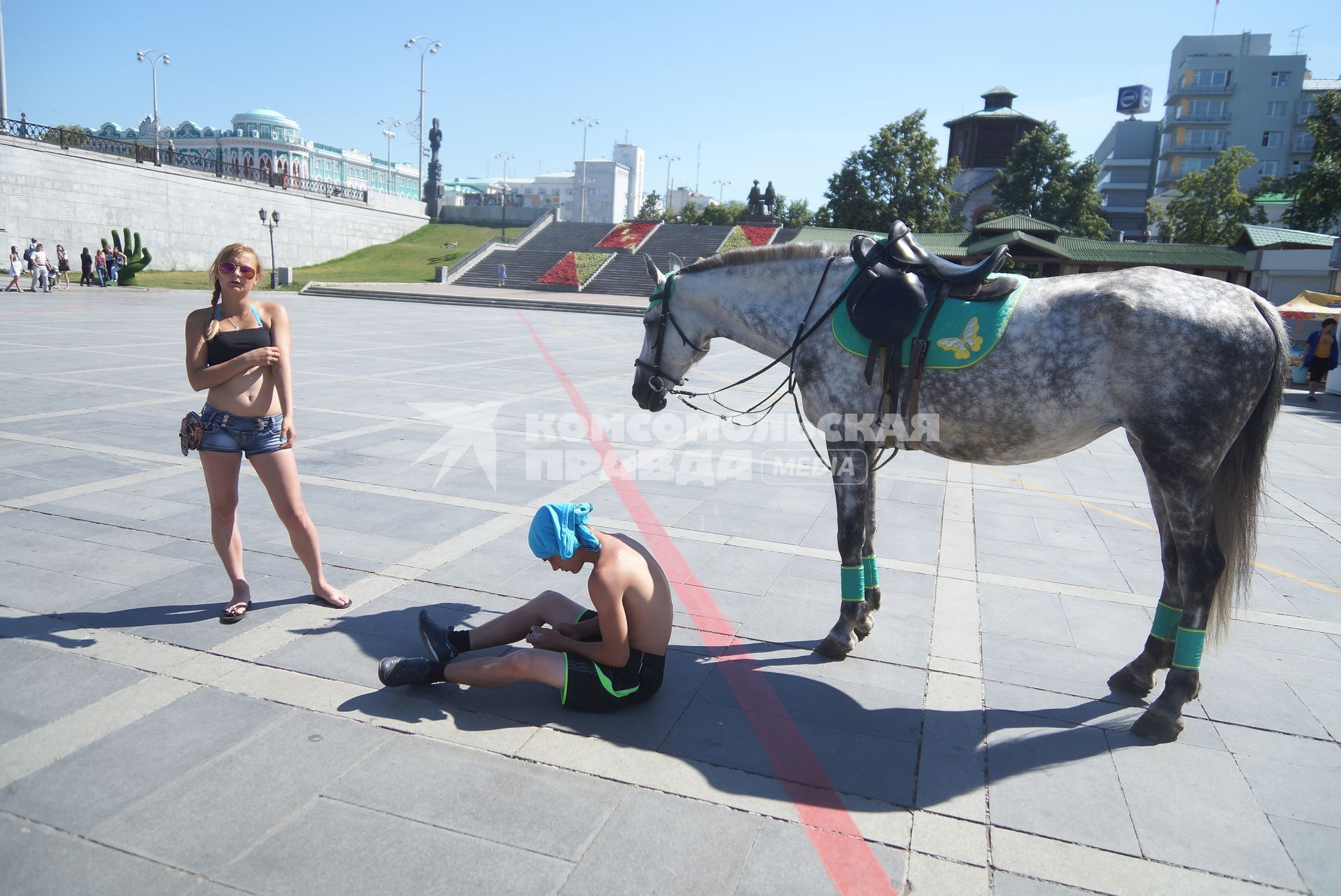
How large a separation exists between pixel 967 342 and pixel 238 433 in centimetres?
412

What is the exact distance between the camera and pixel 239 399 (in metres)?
4.55

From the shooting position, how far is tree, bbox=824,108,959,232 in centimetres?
5669

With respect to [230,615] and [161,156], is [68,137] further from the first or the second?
[230,615]

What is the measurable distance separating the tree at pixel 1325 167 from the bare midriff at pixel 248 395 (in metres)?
34.3

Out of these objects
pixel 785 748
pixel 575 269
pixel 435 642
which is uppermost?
pixel 575 269

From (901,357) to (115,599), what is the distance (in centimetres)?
486

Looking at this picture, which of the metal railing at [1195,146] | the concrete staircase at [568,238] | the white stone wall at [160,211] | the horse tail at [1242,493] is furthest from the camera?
the metal railing at [1195,146]

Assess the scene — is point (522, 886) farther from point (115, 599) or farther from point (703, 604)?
point (115, 599)

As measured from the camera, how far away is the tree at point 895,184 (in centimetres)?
5669

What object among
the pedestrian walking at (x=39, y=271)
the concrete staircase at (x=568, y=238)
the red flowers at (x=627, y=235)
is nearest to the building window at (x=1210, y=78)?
the red flowers at (x=627, y=235)

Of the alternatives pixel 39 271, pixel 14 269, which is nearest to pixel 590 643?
pixel 39 271

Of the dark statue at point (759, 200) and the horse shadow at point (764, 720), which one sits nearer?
the horse shadow at point (764, 720)

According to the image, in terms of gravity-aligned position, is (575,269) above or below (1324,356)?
above

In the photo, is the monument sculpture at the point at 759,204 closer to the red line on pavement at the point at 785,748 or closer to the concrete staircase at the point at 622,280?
the concrete staircase at the point at 622,280
